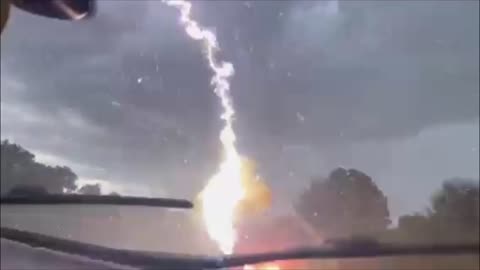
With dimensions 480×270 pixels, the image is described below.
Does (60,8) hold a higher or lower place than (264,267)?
higher

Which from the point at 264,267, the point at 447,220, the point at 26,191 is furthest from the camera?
the point at 26,191

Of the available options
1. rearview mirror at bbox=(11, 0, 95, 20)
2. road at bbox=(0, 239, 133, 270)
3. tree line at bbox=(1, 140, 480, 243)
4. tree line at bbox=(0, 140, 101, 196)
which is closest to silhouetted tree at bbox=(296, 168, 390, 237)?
tree line at bbox=(1, 140, 480, 243)

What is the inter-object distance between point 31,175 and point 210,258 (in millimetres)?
696

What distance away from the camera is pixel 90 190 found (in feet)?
8.08

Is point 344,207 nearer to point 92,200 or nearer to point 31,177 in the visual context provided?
point 92,200

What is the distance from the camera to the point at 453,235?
2033mm

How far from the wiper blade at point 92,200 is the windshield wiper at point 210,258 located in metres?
0.11

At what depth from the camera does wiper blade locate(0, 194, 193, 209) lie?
241 cm

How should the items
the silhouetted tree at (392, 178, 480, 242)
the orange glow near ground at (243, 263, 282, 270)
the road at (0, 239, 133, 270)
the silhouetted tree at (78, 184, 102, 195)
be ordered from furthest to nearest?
the silhouetted tree at (78, 184, 102, 195), the road at (0, 239, 133, 270), the orange glow near ground at (243, 263, 282, 270), the silhouetted tree at (392, 178, 480, 242)

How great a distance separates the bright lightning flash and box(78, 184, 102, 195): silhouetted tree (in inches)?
14.6

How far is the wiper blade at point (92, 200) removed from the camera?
2406 mm

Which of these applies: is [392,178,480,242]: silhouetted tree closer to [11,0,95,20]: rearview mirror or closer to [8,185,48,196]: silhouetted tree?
[8,185,48,196]: silhouetted tree

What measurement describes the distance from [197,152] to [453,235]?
2.91 feet

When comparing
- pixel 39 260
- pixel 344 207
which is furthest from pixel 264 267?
pixel 39 260
